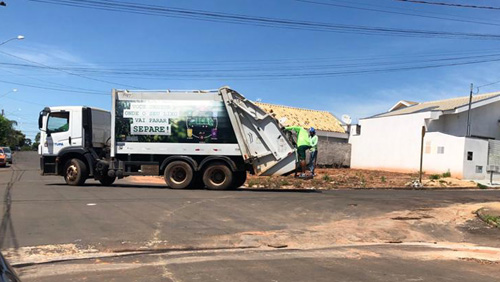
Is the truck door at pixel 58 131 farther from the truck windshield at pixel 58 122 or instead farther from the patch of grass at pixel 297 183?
the patch of grass at pixel 297 183

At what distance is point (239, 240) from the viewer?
24.6 feet

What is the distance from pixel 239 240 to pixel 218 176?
7.56 meters

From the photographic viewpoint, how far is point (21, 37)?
24078 millimetres

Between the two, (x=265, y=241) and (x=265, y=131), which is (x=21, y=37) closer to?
(x=265, y=131)

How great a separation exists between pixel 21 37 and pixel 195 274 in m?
23.9

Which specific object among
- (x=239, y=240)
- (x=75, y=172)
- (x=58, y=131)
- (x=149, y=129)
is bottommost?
(x=239, y=240)

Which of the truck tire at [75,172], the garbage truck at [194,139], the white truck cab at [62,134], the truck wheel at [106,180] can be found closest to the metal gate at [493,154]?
the garbage truck at [194,139]

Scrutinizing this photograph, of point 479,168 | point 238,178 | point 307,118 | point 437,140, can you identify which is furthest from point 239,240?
point 307,118

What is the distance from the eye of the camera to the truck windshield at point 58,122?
15781 millimetres

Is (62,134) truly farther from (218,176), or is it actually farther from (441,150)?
(441,150)

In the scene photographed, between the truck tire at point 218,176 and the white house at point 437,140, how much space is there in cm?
1399

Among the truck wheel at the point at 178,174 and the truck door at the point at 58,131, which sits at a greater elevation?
the truck door at the point at 58,131

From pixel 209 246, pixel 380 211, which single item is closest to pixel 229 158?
pixel 380 211

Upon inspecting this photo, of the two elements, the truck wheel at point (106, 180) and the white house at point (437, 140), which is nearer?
the truck wheel at point (106, 180)
